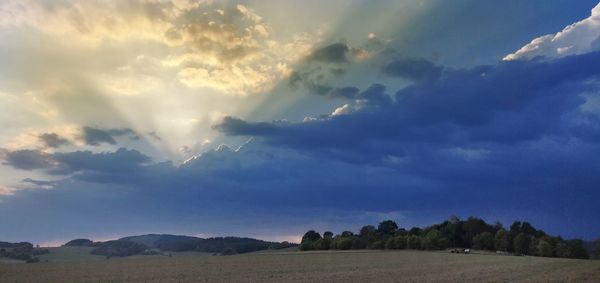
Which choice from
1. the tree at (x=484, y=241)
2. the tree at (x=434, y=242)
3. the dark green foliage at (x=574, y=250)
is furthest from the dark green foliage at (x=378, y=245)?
the dark green foliage at (x=574, y=250)

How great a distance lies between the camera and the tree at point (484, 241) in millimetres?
152000

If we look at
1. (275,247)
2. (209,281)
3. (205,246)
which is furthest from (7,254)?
(209,281)

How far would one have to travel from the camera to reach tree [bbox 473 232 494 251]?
152 meters

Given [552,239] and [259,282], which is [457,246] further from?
[259,282]

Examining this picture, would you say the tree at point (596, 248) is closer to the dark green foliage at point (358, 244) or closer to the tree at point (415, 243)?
the tree at point (415, 243)

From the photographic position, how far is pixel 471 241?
167 metres

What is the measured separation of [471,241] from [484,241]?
1390 cm

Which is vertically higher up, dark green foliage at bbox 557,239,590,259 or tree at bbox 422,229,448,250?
tree at bbox 422,229,448,250

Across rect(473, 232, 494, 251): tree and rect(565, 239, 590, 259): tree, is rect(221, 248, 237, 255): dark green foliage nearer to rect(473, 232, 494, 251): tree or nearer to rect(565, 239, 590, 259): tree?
rect(473, 232, 494, 251): tree

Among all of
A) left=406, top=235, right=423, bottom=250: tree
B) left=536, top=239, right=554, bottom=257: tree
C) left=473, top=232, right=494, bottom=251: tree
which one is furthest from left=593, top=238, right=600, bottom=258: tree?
left=406, top=235, right=423, bottom=250: tree

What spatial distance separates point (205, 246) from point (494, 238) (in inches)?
3780

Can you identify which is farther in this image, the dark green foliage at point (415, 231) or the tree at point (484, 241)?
the dark green foliage at point (415, 231)

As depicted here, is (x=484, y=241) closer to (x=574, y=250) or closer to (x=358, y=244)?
(x=574, y=250)

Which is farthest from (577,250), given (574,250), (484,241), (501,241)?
(484,241)
